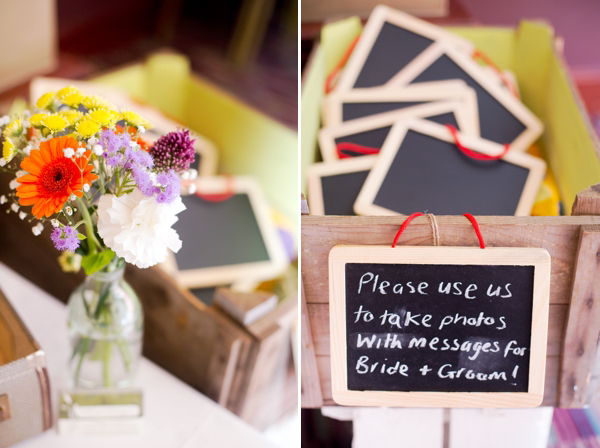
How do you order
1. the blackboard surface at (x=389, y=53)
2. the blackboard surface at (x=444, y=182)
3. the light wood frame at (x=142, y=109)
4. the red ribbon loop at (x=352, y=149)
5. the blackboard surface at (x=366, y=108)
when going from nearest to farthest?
the blackboard surface at (x=444, y=182), the red ribbon loop at (x=352, y=149), the blackboard surface at (x=366, y=108), the blackboard surface at (x=389, y=53), the light wood frame at (x=142, y=109)

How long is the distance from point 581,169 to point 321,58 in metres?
0.77

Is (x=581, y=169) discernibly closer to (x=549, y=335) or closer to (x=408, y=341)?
(x=549, y=335)

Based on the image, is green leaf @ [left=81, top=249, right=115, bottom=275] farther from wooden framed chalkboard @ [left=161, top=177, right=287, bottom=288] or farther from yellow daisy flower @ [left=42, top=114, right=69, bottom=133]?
wooden framed chalkboard @ [left=161, top=177, right=287, bottom=288]

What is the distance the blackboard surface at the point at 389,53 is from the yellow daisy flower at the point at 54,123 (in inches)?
37.8

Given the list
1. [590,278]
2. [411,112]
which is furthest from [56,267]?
[590,278]

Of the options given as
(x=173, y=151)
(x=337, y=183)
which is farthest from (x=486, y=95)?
(x=173, y=151)

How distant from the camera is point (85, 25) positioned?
392 centimetres

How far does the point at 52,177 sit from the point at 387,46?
1.16 metres

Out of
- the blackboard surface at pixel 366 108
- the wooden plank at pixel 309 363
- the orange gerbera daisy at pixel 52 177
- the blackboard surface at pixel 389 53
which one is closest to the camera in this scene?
the orange gerbera daisy at pixel 52 177

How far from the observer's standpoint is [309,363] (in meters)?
0.97

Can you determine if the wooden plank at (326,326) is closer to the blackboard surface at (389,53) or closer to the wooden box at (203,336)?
the wooden box at (203,336)

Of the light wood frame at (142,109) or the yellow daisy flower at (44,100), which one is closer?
the yellow daisy flower at (44,100)

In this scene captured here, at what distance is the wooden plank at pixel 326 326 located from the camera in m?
0.89

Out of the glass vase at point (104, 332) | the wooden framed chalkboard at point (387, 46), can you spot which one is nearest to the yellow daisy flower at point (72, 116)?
the glass vase at point (104, 332)
